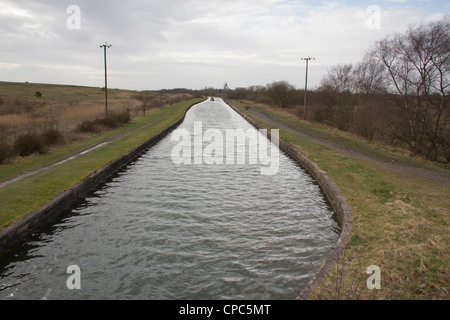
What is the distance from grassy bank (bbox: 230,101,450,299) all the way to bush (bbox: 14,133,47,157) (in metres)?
11.6

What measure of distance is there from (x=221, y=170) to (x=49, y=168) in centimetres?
592

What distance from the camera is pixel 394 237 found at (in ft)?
19.5

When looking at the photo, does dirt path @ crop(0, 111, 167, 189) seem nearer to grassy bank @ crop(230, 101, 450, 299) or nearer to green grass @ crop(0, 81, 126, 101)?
grassy bank @ crop(230, 101, 450, 299)

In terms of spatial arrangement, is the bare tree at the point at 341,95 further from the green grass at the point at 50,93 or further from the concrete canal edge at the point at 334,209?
the green grass at the point at 50,93

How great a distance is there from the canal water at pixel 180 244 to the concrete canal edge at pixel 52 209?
195 millimetres

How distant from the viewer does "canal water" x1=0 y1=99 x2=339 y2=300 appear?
5.09 m

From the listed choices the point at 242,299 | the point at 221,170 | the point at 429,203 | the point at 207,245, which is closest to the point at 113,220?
the point at 207,245

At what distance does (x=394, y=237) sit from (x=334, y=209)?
9.12 ft

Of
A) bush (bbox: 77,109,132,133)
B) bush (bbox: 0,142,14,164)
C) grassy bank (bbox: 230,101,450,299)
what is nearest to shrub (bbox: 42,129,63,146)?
bush (bbox: 0,142,14,164)

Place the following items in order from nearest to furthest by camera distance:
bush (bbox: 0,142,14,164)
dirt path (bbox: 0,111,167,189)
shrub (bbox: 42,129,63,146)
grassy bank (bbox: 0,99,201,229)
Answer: grassy bank (bbox: 0,99,201,229) → dirt path (bbox: 0,111,167,189) → bush (bbox: 0,142,14,164) → shrub (bbox: 42,129,63,146)

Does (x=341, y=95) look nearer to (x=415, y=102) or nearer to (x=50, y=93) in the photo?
(x=415, y=102)
